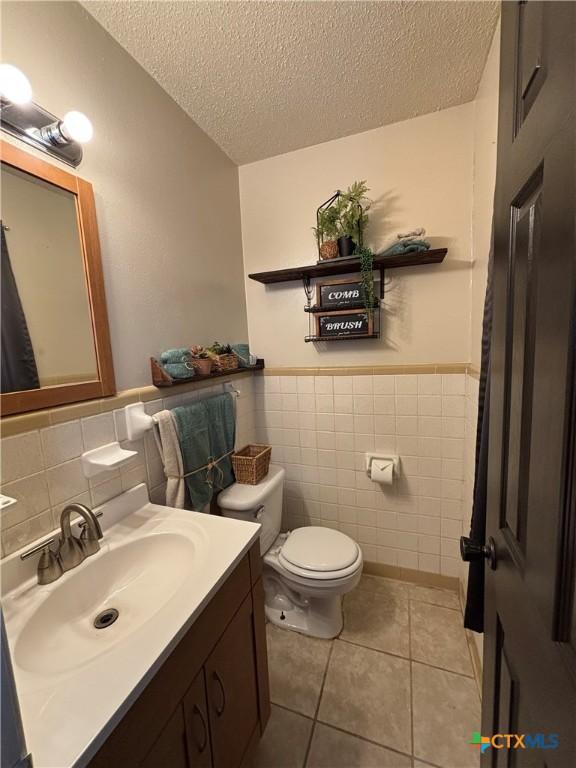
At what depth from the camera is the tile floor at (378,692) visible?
1.05 metres

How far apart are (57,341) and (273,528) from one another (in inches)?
50.5

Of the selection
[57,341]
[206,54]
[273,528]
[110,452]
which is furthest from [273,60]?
[273,528]

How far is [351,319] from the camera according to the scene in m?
1.63

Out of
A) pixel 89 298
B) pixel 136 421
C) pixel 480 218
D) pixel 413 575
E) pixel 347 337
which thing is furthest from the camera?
pixel 413 575

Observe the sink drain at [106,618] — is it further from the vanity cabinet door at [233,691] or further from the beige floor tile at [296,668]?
the beige floor tile at [296,668]

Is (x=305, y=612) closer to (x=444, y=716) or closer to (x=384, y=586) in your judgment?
(x=384, y=586)

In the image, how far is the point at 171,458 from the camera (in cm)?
118

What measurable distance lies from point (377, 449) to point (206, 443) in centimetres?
96

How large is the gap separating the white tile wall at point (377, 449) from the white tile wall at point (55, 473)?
0.90 m

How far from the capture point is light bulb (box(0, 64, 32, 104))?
0.69m

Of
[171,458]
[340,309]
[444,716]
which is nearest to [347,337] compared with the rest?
[340,309]

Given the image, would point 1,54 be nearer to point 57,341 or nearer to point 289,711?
point 57,341

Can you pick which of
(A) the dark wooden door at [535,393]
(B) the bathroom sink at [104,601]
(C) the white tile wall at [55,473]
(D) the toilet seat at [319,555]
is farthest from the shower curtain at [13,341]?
(D) the toilet seat at [319,555]

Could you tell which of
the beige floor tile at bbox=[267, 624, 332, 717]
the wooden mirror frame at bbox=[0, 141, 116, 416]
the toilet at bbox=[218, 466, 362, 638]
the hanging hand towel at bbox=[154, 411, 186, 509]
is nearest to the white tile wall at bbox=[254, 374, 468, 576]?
the toilet at bbox=[218, 466, 362, 638]
